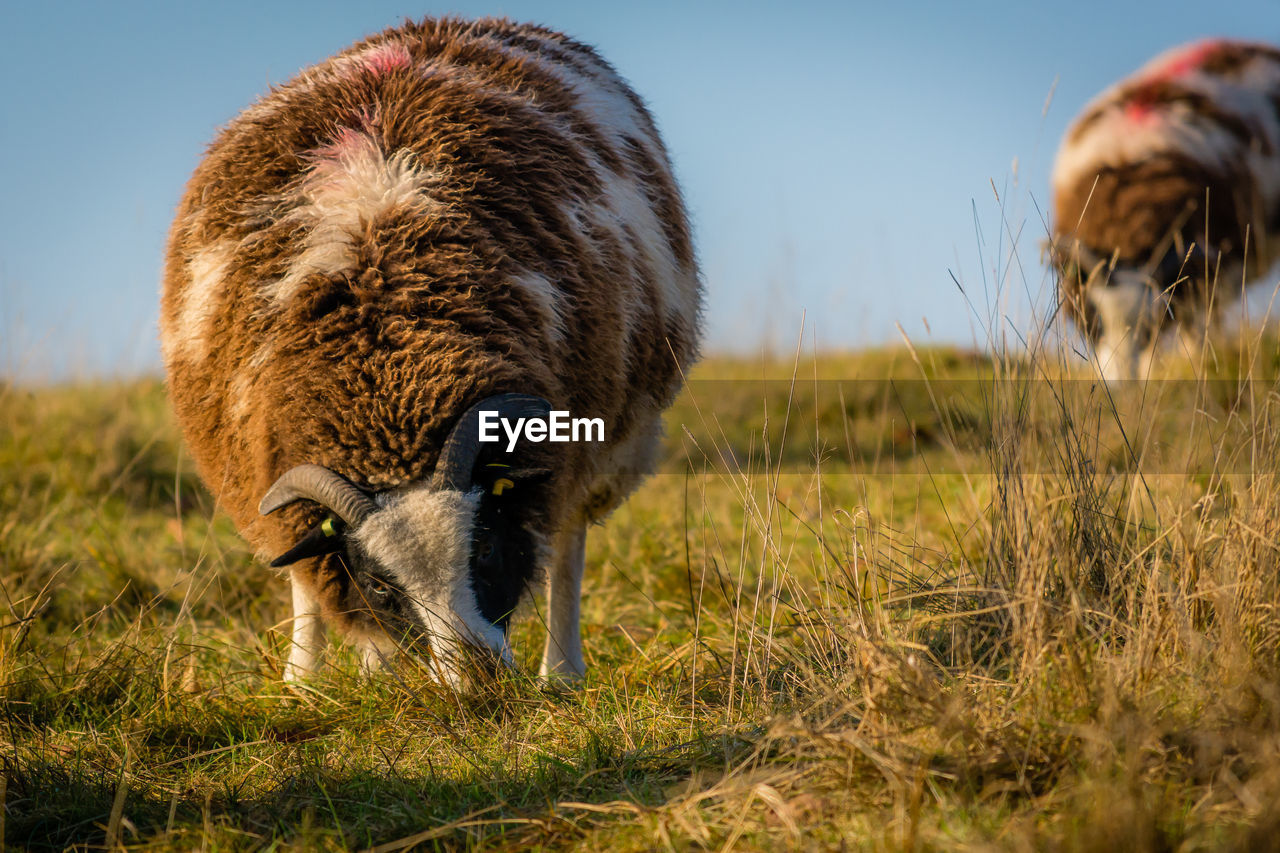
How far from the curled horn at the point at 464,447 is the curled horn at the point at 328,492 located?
0.23 metres

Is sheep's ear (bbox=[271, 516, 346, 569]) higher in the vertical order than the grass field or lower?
higher

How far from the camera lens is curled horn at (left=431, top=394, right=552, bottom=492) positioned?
2.89 metres

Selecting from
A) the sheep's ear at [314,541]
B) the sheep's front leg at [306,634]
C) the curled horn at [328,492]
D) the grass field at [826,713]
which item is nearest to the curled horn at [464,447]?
the curled horn at [328,492]

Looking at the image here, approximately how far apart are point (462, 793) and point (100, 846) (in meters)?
0.83

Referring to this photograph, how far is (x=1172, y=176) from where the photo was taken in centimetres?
844

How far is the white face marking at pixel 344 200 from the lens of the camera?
3.12m

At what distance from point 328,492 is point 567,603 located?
1.38m

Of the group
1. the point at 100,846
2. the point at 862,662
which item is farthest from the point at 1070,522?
the point at 100,846

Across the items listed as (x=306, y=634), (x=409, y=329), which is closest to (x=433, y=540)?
(x=409, y=329)

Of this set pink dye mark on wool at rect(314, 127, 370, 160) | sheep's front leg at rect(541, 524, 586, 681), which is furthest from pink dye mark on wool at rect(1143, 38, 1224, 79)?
pink dye mark on wool at rect(314, 127, 370, 160)

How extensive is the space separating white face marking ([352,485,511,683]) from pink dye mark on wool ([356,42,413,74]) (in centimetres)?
168

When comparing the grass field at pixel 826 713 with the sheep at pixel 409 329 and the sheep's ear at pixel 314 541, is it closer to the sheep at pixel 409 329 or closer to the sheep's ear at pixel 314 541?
the sheep at pixel 409 329

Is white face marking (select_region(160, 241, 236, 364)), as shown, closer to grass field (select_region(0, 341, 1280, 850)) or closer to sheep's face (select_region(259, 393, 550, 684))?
sheep's face (select_region(259, 393, 550, 684))

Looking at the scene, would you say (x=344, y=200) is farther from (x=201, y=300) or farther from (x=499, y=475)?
(x=499, y=475)
